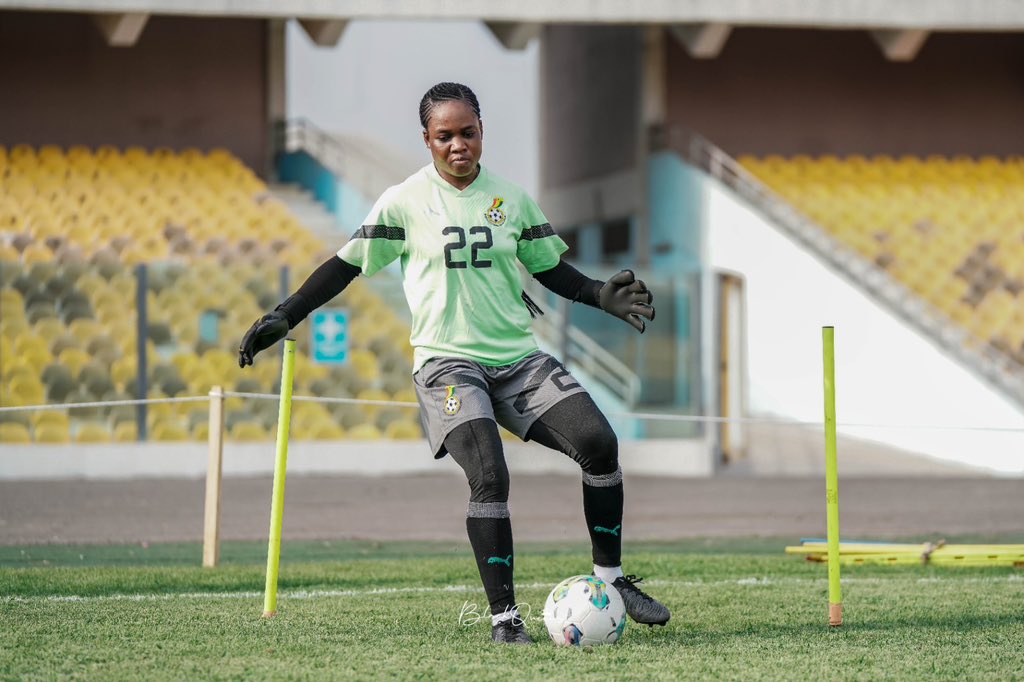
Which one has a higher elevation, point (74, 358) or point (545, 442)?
point (74, 358)

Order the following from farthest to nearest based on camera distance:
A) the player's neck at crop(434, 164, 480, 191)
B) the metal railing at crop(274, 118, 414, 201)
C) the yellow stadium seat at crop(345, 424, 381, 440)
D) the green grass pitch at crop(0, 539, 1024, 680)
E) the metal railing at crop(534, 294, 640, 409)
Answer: the metal railing at crop(274, 118, 414, 201), the metal railing at crop(534, 294, 640, 409), the yellow stadium seat at crop(345, 424, 381, 440), the player's neck at crop(434, 164, 480, 191), the green grass pitch at crop(0, 539, 1024, 680)

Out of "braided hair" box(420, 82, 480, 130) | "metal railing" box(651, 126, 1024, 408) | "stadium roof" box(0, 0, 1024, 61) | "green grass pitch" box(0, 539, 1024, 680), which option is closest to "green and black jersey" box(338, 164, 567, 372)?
"braided hair" box(420, 82, 480, 130)

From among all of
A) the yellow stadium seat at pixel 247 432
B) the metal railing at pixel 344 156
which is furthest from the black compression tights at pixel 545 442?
the metal railing at pixel 344 156

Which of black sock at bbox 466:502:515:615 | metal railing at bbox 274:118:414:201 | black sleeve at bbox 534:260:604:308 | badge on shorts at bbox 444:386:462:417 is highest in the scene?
metal railing at bbox 274:118:414:201

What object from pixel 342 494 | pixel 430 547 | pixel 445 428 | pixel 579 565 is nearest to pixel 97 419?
pixel 342 494

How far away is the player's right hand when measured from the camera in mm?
5590

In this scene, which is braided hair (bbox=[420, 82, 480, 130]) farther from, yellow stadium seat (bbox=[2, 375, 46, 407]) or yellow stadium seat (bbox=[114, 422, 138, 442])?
yellow stadium seat (bbox=[114, 422, 138, 442])

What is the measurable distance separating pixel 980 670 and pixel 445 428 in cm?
203

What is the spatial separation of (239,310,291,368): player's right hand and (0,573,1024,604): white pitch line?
5.42 feet

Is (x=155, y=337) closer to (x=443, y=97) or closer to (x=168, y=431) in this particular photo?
(x=168, y=431)

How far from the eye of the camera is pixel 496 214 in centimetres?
567

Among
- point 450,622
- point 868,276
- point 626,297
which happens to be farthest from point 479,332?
point 868,276

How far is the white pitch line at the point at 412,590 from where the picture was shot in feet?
22.5

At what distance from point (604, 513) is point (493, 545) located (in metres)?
0.49
